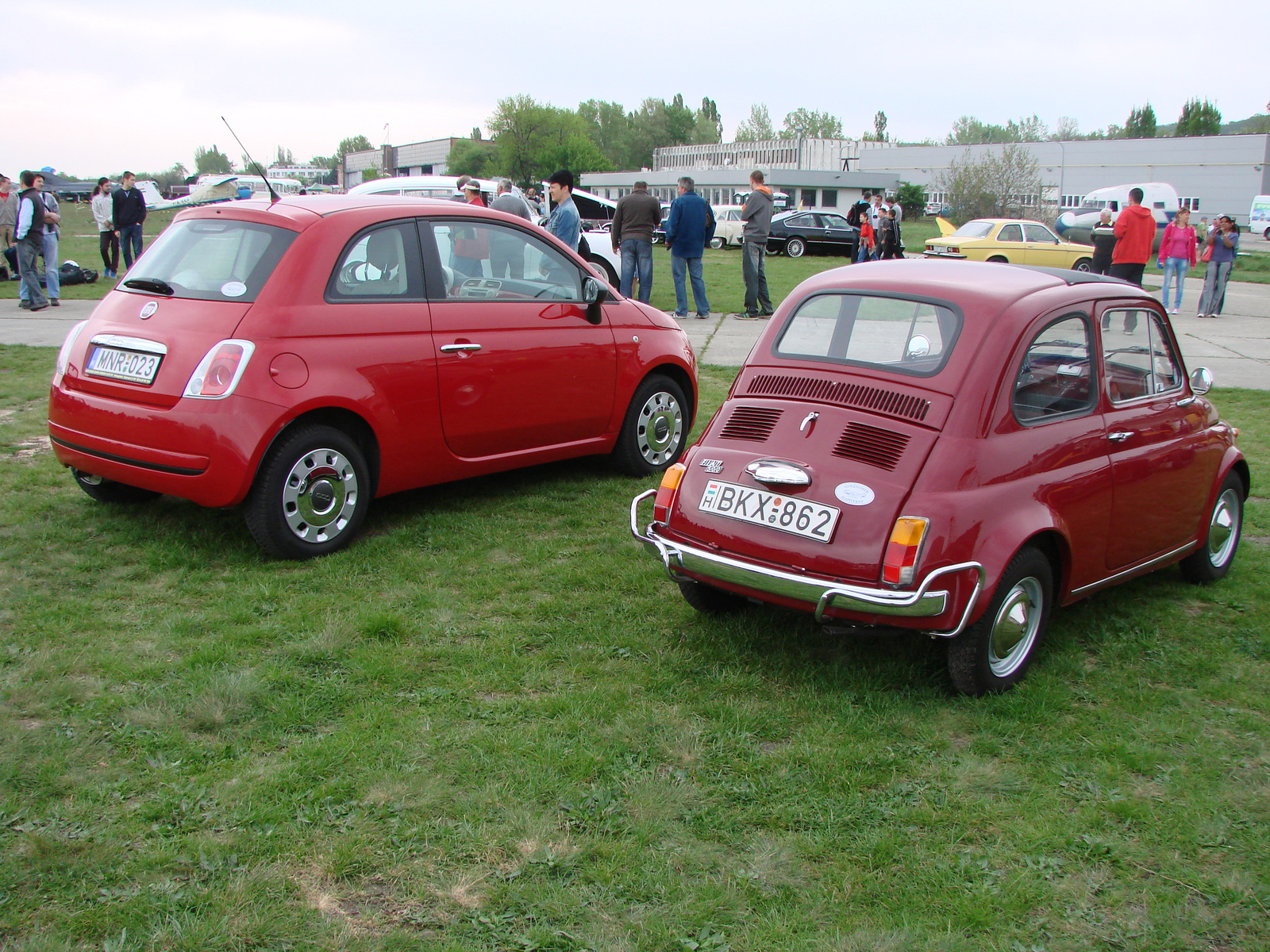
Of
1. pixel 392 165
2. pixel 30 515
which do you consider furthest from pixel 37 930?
pixel 392 165

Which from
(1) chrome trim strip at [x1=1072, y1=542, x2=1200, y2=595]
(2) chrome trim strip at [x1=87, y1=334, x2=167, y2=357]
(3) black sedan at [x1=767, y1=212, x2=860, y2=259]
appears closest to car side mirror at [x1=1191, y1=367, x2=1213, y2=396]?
(1) chrome trim strip at [x1=1072, y1=542, x2=1200, y2=595]

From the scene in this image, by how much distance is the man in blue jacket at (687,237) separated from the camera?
14.2 metres

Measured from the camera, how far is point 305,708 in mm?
3734

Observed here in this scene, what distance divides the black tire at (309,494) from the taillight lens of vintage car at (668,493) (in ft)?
5.89

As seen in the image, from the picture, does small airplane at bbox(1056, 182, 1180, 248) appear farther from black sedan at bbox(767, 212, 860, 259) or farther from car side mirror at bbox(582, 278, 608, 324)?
car side mirror at bbox(582, 278, 608, 324)

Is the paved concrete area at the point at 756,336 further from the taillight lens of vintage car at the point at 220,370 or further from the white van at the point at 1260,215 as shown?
the white van at the point at 1260,215

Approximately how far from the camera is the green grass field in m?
2.72

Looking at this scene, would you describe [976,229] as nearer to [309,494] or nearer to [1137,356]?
[1137,356]

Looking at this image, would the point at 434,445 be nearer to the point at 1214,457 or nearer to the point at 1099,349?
the point at 1099,349

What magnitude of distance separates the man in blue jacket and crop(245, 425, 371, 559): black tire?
9.50 meters

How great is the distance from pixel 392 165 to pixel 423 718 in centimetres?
2123

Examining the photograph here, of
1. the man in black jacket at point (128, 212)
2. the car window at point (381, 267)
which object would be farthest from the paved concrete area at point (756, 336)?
the car window at point (381, 267)

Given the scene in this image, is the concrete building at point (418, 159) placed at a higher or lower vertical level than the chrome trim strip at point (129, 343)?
higher

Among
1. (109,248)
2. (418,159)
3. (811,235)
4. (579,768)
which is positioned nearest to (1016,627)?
(579,768)
